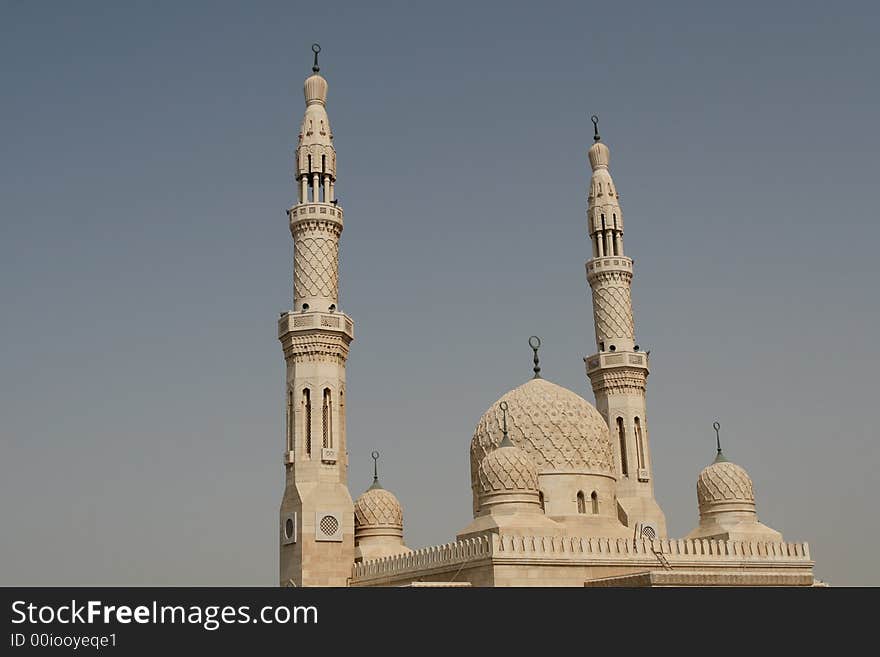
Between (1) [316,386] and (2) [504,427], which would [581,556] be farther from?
(1) [316,386]

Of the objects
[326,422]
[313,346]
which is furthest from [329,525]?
[313,346]

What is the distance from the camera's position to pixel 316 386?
1361 inches

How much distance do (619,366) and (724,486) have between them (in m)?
6.96

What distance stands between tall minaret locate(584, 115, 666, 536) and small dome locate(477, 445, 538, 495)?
9738 mm

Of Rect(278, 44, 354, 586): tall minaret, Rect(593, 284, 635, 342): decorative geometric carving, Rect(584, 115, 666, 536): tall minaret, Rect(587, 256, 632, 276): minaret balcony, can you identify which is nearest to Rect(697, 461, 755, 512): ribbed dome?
Rect(584, 115, 666, 536): tall minaret

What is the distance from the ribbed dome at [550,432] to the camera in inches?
1342

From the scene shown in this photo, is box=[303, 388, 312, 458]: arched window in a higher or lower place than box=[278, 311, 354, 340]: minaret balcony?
lower

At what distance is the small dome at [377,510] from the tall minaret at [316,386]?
319cm

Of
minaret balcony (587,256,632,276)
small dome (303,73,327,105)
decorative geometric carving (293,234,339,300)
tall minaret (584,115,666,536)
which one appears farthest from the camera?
minaret balcony (587,256,632,276)

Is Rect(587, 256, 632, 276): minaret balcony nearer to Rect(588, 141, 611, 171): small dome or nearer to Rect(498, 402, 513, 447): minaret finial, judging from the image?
Rect(588, 141, 611, 171): small dome

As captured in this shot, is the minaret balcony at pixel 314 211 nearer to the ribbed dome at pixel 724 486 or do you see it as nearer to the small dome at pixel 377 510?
the small dome at pixel 377 510

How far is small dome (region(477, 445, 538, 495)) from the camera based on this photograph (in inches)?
1173
